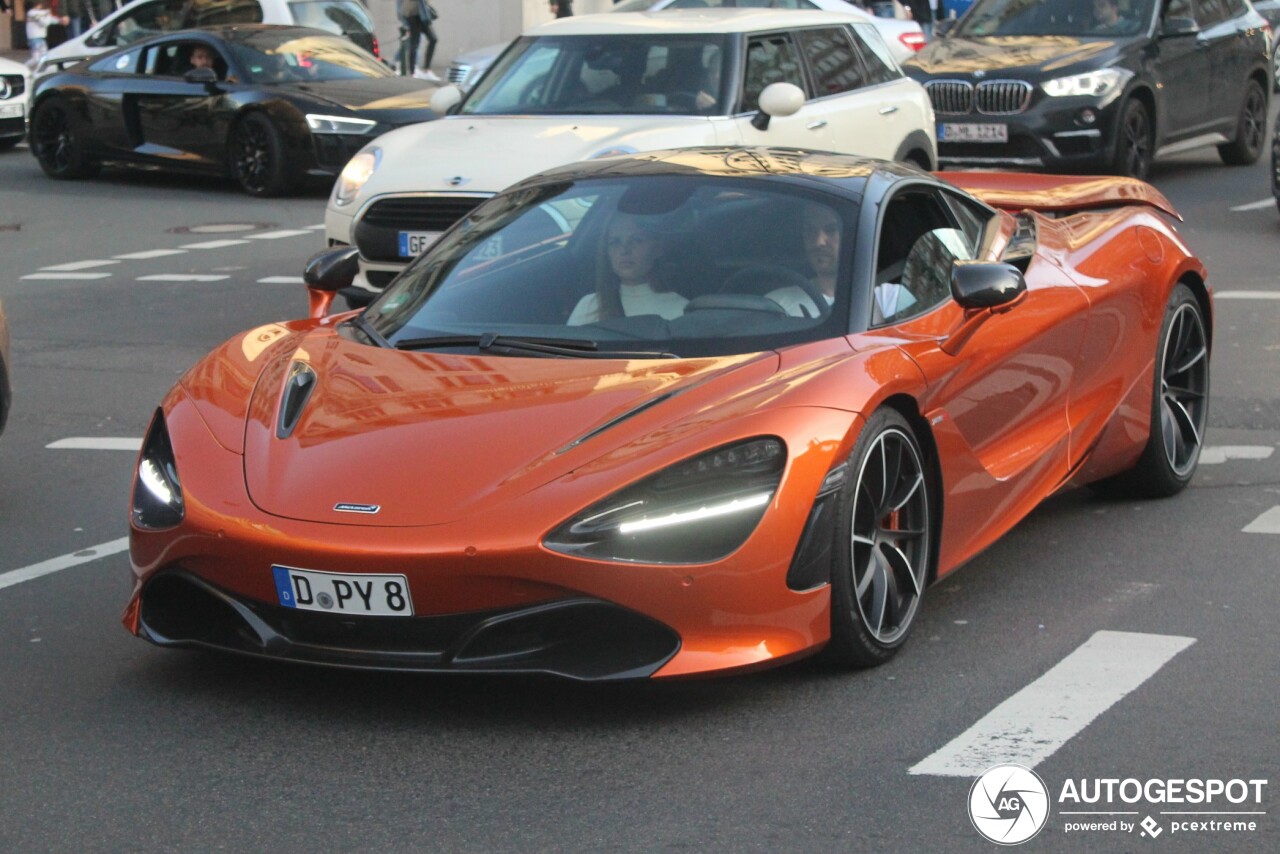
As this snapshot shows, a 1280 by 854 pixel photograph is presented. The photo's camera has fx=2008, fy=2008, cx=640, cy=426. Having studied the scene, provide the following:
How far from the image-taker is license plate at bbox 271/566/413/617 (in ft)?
14.8

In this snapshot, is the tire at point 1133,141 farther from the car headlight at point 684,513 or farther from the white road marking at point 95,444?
the car headlight at point 684,513

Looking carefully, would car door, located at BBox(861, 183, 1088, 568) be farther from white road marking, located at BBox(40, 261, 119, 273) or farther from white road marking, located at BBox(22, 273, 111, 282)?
white road marking, located at BBox(40, 261, 119, 273)

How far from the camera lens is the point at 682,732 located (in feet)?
15.2

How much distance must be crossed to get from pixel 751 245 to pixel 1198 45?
12693mm

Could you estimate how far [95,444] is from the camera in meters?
8.30

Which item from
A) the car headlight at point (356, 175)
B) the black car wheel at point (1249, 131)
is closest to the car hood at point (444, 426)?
the car headlight at point (356, 175)

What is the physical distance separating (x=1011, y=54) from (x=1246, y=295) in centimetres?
552

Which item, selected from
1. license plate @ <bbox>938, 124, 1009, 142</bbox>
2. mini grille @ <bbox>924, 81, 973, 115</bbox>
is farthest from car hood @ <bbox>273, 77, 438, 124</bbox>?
license plate @ <bbox>938, 124, 1009, 142</bbox>

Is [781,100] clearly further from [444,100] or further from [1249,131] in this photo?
[1249,131]

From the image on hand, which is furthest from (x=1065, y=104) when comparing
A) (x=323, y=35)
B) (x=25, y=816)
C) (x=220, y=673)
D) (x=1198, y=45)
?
(x=25, y=816)

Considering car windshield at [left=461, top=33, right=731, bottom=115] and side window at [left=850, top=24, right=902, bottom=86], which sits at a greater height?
car windshield at [left=461, top=33, right=731, bottom=115]

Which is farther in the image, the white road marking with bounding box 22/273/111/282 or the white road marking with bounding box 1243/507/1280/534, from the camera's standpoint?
the white road marking with bounding box 22/273/111/282

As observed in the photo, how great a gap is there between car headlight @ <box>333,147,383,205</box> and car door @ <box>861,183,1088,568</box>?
5.10 meters

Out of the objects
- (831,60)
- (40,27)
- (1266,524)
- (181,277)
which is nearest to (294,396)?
(1266,524)
